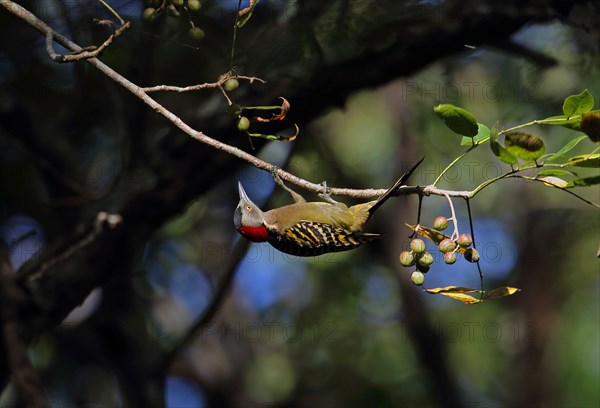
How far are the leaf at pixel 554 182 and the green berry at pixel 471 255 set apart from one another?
28cm

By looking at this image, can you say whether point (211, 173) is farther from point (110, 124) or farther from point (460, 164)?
point (460, 164)

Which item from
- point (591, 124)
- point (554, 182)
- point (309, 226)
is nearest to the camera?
point (591, 124)

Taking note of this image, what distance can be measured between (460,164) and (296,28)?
3.88 metres

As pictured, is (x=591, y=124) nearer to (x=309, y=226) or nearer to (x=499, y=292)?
(x=499, y=292)

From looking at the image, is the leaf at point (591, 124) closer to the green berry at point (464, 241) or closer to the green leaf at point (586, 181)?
the green leaf at point (586, 181)

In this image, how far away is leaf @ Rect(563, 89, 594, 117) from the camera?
1.94 m

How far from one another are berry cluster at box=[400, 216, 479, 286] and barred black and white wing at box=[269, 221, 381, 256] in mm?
844

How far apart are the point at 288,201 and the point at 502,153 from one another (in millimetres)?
4085

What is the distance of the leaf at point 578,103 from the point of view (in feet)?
6.36

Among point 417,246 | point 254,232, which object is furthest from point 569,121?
point 254,232

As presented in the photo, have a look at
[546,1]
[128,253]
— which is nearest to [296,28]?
[546,1]

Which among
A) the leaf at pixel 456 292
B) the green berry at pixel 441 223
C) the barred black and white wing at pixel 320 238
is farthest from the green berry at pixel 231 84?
the barred black and white wing at pixel 320 238

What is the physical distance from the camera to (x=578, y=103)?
1952 millimetres

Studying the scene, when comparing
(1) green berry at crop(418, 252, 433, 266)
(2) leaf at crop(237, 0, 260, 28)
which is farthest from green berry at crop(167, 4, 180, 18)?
(1) green berry at crop(418, 252, 433, 266)
